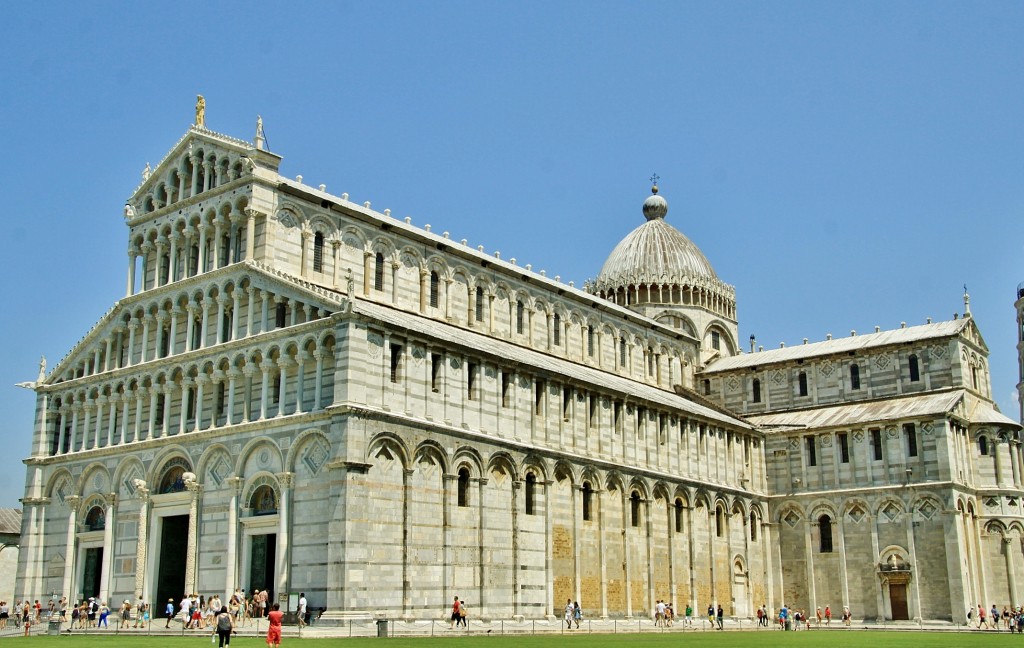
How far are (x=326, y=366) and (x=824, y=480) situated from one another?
113 feet

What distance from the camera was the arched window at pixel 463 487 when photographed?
140 feet

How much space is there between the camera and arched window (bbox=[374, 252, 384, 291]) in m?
49.2

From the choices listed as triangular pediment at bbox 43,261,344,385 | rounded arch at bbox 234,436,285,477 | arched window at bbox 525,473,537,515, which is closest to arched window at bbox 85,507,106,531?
triangular pediment at bbox 43,261,344,385

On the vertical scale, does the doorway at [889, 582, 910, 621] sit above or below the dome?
below

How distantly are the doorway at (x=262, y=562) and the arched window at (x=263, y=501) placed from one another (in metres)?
0.93

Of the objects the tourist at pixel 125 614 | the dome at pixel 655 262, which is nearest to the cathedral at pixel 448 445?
the tourist at pixel 125 614

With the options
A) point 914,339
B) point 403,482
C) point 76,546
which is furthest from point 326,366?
point 914,339

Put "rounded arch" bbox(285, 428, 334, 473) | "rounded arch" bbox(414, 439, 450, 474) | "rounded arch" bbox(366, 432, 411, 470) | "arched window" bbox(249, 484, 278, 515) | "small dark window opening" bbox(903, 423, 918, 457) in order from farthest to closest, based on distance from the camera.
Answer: "small dark window opening" bbox(903, 423, 918, 457) < "rounded arch" bbox(414, 439, 450, 474) < "arched window" bbox(249, 484, 278, 515) < "rounded arch" bbox(285, 428, 334, 473) < "rounded arch" bbox(366, 432, 411, 470)

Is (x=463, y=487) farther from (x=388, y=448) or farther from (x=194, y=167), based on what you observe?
(x=194, y=167)

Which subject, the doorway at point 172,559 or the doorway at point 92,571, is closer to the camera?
the doorway at point 172,559

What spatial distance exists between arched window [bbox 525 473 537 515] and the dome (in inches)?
1181

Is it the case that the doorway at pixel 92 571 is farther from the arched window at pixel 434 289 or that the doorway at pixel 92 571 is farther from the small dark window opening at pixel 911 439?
the small dark window opening at pixel 911 439

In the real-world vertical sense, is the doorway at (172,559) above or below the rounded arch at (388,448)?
below

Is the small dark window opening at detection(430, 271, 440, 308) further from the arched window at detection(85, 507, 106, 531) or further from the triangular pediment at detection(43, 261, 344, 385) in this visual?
the arched window at detection(85, 507, 106, 531)
